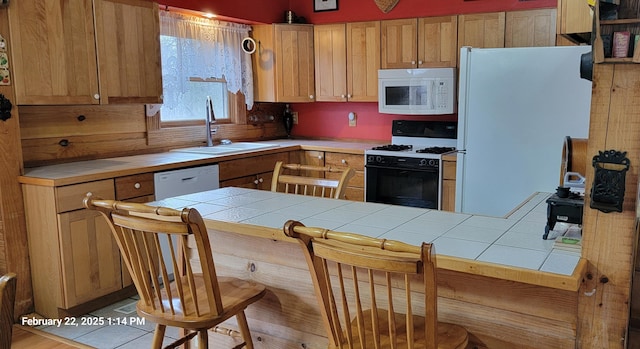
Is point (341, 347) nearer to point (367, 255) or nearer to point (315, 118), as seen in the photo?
point (367, 255)

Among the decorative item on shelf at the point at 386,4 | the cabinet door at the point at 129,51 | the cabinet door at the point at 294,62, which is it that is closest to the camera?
the cabinet door at the point at 129,51

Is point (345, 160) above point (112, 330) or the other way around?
above

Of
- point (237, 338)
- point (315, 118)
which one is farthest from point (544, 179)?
point (315, 118)

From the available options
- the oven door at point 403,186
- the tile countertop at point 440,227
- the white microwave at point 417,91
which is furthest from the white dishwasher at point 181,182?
the white microwave at point 417,91

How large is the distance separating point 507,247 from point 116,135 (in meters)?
3.19

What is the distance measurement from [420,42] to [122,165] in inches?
100

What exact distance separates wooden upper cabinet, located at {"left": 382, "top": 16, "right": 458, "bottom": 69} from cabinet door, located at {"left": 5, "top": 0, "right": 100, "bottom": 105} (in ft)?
7.75

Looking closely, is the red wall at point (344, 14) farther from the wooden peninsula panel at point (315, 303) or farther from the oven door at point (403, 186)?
the wooden peninsula panel at point (315, 303)

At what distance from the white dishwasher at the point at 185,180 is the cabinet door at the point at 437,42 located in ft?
6.39

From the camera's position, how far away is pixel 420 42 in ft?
14.5

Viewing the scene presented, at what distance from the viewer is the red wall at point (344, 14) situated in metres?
4.35

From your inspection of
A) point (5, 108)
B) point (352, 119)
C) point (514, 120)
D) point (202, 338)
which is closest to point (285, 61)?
point (352, 119)

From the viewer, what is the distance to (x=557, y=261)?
1.45 metres

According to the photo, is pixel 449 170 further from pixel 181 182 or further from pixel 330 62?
pixel 181 182
